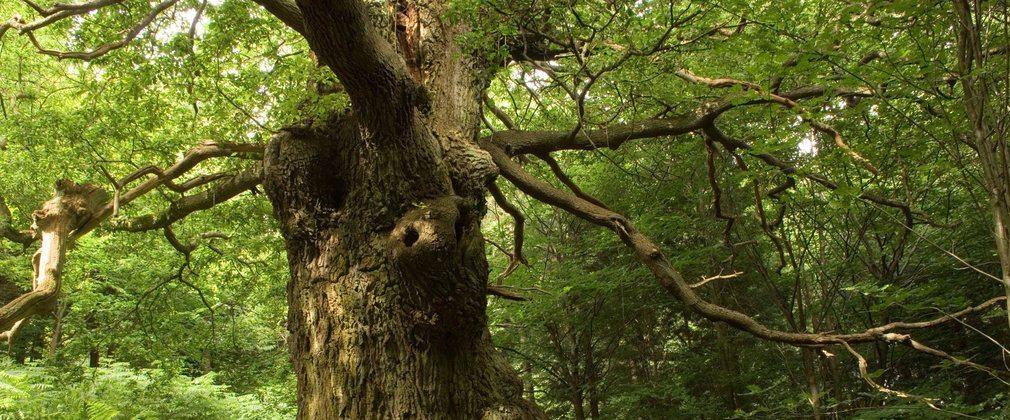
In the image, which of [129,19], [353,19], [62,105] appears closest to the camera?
[353,19]

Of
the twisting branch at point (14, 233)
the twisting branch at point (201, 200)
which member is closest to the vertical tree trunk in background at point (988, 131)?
the twisting branch at point (201, 200)

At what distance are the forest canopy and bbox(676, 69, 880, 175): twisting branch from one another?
0.09 feet

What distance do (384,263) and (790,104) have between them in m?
2.52

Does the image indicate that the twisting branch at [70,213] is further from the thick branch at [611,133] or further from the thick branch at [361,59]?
the thick branch at [611,133]

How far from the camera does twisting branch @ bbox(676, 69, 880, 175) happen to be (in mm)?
3448

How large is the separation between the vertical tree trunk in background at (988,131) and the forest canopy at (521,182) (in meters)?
0.01

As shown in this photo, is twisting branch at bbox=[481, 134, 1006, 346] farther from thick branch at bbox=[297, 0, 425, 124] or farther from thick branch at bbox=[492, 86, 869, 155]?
thick branch at bbox=[297, 0, 425, 124]

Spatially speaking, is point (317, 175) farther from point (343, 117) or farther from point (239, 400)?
point (239, 400)

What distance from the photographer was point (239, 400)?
408 inches

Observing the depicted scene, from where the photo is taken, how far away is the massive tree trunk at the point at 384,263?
8.68ft

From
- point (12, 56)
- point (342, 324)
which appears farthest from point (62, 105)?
point (342, 324)

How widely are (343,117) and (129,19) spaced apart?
9.64ft

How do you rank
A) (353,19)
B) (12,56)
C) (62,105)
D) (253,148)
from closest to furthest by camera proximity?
(353,19) → (253,148) → (62,105) → (12,56)

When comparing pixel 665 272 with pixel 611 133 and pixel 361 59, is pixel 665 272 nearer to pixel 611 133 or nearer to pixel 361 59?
pixel 611 133
